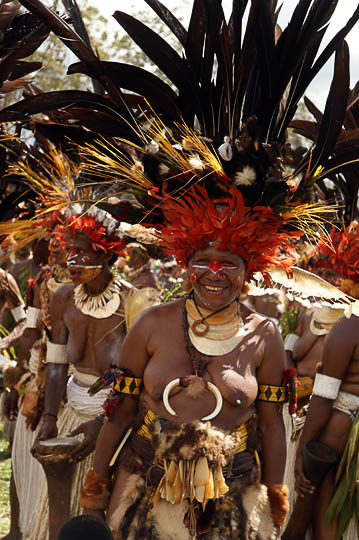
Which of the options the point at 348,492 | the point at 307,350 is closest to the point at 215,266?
the point at 348,492

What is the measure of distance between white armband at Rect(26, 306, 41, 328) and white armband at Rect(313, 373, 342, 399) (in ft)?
7.80

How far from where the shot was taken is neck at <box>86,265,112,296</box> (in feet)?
15.4

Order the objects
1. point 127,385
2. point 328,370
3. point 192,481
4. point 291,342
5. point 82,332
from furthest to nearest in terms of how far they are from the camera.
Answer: point 291,342 < point 82,332 < point 328,370 < point 127,385 < point 192,481

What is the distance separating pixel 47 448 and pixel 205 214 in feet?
4.92

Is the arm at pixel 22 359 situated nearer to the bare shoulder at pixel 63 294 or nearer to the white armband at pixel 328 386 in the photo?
the bare shoulder at pixel 63 294

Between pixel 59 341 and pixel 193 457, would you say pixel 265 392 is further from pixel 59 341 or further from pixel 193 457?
pixel 59 341

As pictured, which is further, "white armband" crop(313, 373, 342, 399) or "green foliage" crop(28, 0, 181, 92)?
"green foliage" crop(28, 0, 181, 92)

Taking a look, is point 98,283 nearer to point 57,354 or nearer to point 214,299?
point 57,354

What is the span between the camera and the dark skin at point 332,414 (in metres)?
4.06

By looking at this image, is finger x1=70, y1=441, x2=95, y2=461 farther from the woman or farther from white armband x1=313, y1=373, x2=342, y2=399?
white armband x1=313, y1=373, x2=342, y2=399

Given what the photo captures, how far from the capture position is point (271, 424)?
3.27m

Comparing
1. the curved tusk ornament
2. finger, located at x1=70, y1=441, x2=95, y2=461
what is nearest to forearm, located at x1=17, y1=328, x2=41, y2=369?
finger, located at x1=70, y1=441, x2=95, y2=461

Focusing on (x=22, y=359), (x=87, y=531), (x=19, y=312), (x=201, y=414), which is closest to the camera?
(x=87, y=531)

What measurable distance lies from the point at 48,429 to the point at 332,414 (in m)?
1.71
